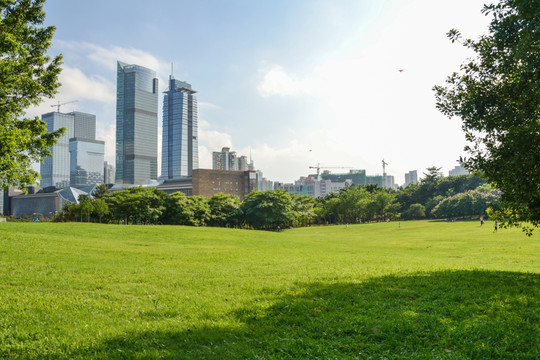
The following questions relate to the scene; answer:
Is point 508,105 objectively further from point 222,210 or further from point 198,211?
point 222,210

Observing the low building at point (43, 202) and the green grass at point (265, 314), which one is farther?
the low building at point (43, 202)

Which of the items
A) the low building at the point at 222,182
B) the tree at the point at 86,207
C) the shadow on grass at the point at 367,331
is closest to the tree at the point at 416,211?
the tree at the point at 86,207

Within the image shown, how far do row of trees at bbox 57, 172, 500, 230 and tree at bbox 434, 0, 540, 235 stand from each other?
41.8 metres

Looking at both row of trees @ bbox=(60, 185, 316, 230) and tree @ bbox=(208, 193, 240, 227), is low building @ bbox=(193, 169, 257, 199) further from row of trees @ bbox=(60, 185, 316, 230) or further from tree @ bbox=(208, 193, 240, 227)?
row of trees @ bbox=(60, 185, 316, 230)

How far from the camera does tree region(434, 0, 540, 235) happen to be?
9677 mm

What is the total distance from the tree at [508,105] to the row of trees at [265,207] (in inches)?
1646

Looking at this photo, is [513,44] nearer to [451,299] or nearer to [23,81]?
[451,299]

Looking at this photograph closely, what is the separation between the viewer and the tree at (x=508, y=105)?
9.68 metres

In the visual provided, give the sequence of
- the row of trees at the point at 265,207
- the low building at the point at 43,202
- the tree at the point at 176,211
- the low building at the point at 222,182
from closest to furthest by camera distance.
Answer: the tree at the point at 176,211 → the row of trees at the point at 265,207 → the low building at the point at 43,202 → the low building at the point at 222,182

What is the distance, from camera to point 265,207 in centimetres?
7456

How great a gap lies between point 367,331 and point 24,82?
1804 cm

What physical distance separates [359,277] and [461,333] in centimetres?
619

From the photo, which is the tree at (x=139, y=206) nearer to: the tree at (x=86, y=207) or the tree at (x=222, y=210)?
the tree at (x=86, y=207)

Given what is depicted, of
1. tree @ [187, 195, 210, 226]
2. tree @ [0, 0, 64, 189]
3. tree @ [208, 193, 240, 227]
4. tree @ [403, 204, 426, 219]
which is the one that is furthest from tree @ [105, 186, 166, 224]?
tree @ [403, 204, 426, 219]
